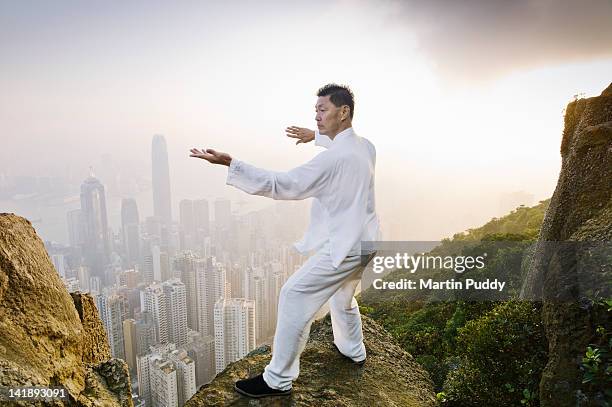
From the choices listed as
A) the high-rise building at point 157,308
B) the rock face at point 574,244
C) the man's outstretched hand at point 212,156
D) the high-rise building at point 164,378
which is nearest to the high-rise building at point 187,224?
the high-rise building at point 157,308

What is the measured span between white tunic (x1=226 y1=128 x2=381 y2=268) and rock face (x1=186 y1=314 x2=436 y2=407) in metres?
0.94

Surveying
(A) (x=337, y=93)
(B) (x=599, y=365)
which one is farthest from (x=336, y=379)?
(A) (x=337, y=93)

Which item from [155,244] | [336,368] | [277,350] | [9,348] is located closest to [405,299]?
[155,244]

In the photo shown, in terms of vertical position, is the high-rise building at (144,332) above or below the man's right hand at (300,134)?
below

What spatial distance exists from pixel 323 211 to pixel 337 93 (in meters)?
0.73

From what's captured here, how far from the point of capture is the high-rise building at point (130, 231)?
6459 mm

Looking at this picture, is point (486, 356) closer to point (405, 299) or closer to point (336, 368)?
point (336, 368)

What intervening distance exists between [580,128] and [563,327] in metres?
1.87

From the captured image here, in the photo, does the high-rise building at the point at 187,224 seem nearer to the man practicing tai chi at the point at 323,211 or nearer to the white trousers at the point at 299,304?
the man practicing tai chi at the point at 323,211

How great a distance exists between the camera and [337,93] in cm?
238

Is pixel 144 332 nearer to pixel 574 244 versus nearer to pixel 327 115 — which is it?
pixel 327 115

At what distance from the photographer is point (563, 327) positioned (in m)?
2.23

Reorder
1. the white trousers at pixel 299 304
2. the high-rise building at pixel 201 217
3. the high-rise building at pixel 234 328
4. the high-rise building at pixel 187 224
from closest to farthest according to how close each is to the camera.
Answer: the white trousers at pixel 299 304 < the high-rise building at pixel 234 328 < the high-rise building at pixel 187 224 < the high-rise building at pixel 201 217

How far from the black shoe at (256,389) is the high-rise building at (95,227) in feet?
13.6
